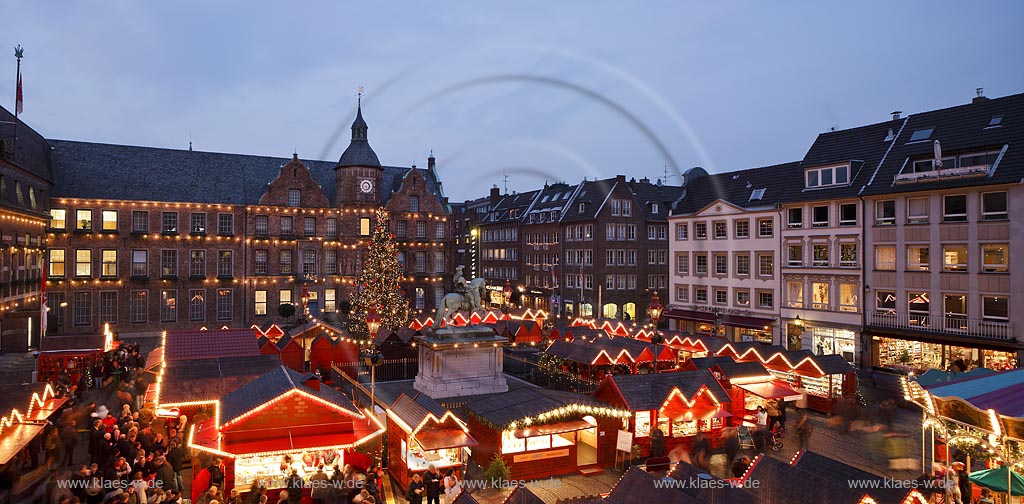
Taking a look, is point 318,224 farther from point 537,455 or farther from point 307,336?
point 537,455

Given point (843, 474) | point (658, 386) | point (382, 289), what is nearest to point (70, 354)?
point (382, 289)

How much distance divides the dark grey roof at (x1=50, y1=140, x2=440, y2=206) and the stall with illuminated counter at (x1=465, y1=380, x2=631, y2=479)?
40310 millimetres

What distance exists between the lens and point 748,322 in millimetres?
43469

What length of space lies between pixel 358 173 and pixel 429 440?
137 feet

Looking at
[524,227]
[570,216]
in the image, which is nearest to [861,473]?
[570,216]

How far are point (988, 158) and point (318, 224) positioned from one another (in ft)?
152

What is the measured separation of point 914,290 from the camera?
34500 mm

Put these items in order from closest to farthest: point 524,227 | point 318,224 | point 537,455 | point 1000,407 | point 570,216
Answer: point 1000,407
point 537,455
point 318,224
point 570,216
point 524,227

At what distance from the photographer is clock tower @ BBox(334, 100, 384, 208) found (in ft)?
178

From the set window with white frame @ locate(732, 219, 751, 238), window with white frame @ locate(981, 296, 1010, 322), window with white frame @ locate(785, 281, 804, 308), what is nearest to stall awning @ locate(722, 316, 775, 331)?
window with white frame @ locate(785, 281, 804, 308)

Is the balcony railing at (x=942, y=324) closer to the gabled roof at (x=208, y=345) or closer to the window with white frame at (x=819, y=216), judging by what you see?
the window with white frame at (x=819, y=216)

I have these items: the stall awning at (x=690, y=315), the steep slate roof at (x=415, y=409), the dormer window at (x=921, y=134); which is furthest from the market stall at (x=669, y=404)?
the stall awning at (x=690, y=315)

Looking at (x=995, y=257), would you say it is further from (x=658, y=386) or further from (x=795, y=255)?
(x=658, y=386)

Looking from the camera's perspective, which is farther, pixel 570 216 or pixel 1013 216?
pixel 570 216
